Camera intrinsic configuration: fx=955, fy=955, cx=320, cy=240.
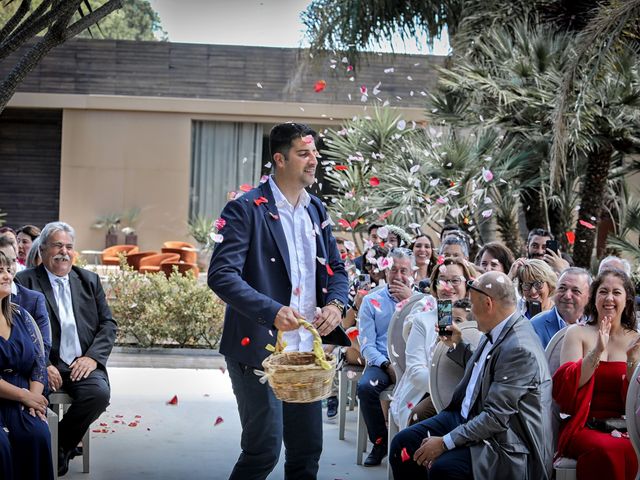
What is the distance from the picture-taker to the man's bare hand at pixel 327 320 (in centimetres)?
461

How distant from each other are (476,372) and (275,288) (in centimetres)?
118

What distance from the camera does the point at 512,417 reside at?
15.7 ft

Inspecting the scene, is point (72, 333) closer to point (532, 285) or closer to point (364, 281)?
point (364, 281)

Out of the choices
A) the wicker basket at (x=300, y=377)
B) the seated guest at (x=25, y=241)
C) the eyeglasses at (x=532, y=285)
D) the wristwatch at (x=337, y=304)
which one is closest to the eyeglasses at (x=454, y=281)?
the eyeglasses at (x=532, y=285)

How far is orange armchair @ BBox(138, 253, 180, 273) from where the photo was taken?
18.8 meters

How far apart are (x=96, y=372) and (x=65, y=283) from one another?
2.22ft

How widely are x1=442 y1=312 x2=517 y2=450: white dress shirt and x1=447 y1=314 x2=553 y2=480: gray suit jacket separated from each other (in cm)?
6

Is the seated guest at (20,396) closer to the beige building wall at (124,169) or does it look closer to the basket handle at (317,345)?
the basket handle at (317,345)

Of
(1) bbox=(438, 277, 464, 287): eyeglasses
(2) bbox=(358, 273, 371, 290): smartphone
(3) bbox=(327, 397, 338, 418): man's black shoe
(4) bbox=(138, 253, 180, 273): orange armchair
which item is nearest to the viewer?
(1) bbox=(438, 277, 464, 287): eyeglasses

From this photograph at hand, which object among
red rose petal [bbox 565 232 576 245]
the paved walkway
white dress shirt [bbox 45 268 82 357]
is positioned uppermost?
red rose petal [bbox 565 232 576 245]

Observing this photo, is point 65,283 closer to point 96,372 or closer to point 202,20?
point 96,372

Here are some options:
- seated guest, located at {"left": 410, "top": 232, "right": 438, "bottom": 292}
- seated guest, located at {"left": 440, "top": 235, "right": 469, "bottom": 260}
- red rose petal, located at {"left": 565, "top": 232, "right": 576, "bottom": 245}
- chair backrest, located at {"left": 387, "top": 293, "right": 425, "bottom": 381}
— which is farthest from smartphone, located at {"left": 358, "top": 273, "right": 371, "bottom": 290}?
red rose petal, located at {"left": 565, "top": 232, "right": 576, "bottom": 245}

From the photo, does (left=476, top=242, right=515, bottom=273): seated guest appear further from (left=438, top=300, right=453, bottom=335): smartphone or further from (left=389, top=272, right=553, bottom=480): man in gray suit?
(left=389, top=272, right=553, bottom=480): man in gray suit

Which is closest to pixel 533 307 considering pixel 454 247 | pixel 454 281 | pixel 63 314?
pixel 454 281
